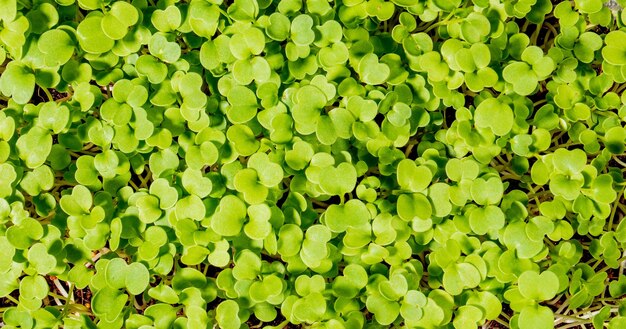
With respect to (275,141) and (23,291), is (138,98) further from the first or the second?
(23,291)

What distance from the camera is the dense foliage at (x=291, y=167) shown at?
49.4 inches

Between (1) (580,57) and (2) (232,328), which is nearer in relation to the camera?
(2) (232,328)

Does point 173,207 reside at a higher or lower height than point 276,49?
lower

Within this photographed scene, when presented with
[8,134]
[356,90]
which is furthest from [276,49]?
[8,134]

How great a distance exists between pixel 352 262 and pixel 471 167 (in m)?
0.34

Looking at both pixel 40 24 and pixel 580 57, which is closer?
pixel 40 24

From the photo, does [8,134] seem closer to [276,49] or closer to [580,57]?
[276,49]

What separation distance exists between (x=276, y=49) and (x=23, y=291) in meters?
0.75

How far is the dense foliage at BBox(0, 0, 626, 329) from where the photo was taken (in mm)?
1254

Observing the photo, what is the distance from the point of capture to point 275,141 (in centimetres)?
129

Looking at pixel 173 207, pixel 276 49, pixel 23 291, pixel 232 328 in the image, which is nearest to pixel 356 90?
pixel 276 49

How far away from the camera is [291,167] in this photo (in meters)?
1.28

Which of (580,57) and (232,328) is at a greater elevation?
(580,57)

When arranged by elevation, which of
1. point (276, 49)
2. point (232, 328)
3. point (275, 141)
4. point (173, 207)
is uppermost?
point (276, 49)
